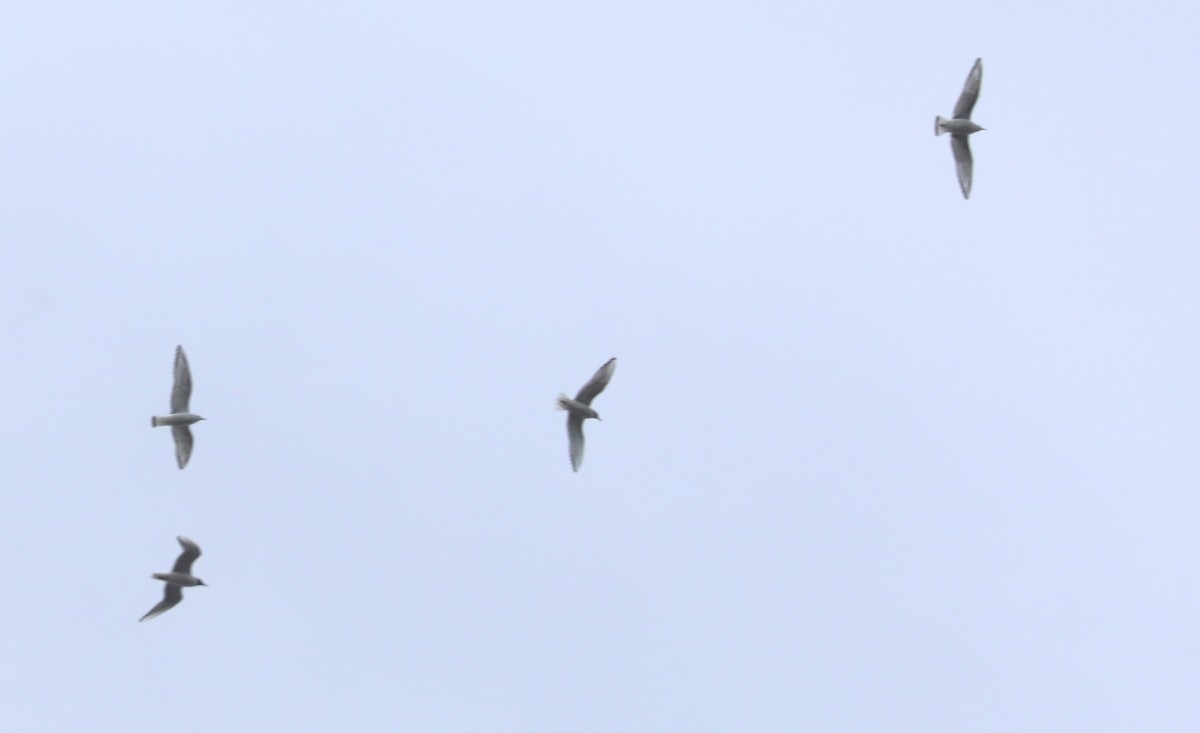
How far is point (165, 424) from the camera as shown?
63938 millimetres

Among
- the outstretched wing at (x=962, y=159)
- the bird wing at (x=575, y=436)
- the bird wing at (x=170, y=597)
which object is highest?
the outstretched wing at (x=962, y=159)

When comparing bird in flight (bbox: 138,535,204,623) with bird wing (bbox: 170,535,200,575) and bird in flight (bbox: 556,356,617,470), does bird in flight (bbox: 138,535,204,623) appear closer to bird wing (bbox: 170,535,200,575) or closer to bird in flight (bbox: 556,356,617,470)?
bird wing (bbox: 170,535,200,575)

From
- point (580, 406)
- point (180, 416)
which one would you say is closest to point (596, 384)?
point (580, 406)

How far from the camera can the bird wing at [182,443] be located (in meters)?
64.1

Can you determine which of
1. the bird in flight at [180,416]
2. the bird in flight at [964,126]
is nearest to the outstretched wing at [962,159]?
the bird in flight at [964,126]

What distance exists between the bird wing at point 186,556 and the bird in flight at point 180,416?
8.23 ft

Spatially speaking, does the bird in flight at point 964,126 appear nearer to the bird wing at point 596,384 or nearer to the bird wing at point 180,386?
the bird wing at point 596,384

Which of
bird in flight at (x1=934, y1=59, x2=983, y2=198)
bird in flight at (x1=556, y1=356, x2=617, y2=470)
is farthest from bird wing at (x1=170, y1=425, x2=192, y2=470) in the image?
bird in flight at (x1=934, y1=59, x2=983, y2=198)

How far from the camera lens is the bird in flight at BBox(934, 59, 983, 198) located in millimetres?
64375

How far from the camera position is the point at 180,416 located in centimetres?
6438

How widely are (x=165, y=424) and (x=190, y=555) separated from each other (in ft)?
11.9

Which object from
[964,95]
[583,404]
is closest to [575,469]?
[583,404]

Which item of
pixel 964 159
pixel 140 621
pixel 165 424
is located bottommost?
pixel 140 621

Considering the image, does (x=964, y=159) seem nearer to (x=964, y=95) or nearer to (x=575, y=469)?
(x=964, y=95)
